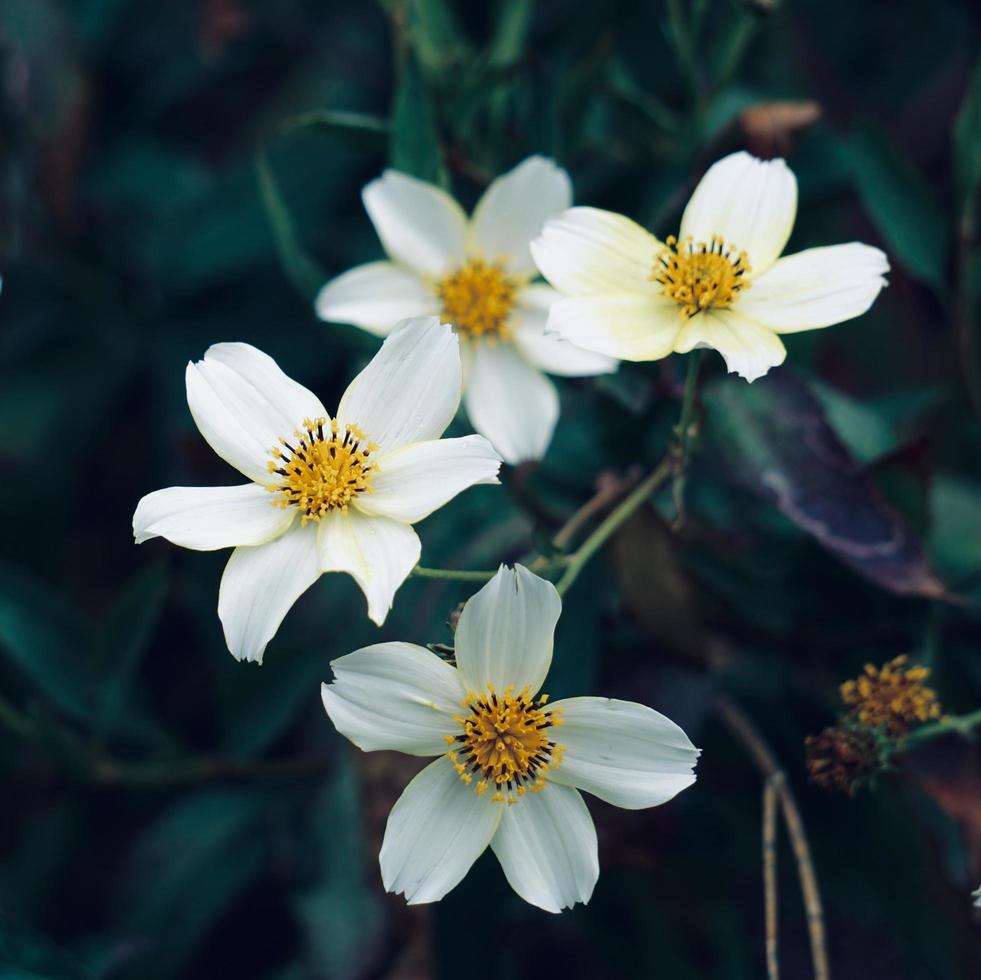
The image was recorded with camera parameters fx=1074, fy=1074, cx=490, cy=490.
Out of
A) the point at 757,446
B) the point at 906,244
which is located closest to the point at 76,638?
the point at 757,446

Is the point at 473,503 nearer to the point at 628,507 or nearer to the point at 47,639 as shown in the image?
the point at 628,507

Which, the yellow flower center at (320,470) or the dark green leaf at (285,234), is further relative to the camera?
the dark green leaf at (285,234)

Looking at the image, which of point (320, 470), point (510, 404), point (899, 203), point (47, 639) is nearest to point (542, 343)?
point (510, 404)

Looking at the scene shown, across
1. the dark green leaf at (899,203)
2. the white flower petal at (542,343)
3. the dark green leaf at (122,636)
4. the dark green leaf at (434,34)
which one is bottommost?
the dark green leaf at (122,636)

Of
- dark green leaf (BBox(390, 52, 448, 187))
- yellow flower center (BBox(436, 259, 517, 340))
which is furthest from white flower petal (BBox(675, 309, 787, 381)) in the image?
dark green leaf (BBox(390, 52, 448, 187))

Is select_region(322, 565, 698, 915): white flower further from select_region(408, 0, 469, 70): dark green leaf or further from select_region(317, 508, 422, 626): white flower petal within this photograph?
select_region(408, 0, 469, 70): dark green leaf

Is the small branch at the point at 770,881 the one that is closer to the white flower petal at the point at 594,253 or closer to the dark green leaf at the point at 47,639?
the white flower petal at the point at 594,253

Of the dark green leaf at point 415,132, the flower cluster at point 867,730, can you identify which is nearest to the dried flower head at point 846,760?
the flower cluster at point 867,730

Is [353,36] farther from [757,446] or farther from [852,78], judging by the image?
[757,446]
